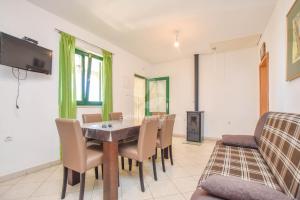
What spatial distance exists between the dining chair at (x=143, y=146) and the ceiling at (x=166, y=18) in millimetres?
1838

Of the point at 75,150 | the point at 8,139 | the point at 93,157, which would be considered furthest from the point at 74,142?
the point at 8,139

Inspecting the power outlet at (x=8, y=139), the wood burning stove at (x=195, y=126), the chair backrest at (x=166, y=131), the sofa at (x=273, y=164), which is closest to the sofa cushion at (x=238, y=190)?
the sofa at (x=273, y=164)

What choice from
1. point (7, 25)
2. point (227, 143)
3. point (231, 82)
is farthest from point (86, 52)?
point (231, 82)

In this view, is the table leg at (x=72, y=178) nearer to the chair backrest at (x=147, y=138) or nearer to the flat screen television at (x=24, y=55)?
the chair backrest at (x=147, y=138)

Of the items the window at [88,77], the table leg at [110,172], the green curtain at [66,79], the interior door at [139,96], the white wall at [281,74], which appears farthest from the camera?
the interior door at [139,96]

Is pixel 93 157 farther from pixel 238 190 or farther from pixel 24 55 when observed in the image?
pixel 24 55

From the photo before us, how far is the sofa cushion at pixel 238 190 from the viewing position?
30.0 inches

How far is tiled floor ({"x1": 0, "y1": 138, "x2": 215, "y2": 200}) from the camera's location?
183 cm

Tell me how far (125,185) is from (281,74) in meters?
2.58

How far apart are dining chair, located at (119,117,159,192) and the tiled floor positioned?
15 cm

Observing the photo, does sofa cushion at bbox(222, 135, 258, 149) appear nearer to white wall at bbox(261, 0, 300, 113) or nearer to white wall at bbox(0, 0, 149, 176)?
white wall at bbox(261, 0, 300, 113)

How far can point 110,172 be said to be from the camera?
1.70 m

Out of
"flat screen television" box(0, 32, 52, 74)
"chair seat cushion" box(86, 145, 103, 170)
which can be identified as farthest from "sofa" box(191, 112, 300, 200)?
"flat screen television" box(0, 32, 52, 74)

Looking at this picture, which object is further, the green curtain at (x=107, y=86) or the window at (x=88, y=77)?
the green curtain at (x=107, y=86)
